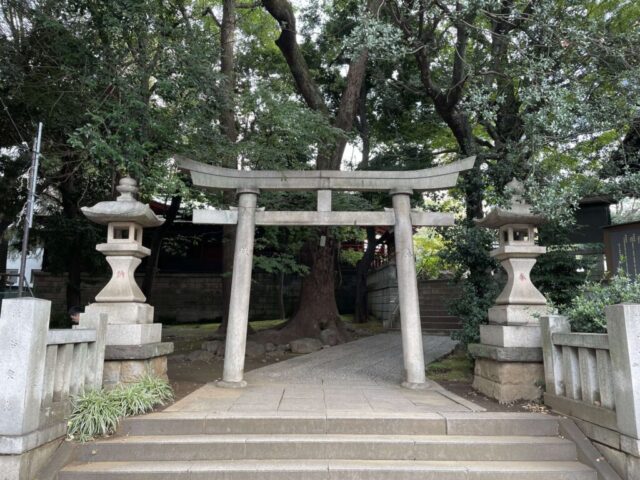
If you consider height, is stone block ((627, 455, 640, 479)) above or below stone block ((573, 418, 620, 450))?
below

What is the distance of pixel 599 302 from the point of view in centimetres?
541

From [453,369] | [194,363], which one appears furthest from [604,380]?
[194,363]

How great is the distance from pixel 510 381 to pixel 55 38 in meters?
8.69

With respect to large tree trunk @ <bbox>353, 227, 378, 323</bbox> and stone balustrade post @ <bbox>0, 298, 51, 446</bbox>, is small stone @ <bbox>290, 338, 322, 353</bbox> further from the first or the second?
large tree trunk @ <bbox>353, 227, 378, 323</bbox>

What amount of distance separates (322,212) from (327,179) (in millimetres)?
580

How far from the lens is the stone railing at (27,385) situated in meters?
4.05

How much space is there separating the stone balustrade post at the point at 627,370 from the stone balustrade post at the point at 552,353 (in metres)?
1.23

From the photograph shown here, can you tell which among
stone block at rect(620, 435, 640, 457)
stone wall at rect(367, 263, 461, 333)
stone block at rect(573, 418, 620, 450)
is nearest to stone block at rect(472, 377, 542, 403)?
stone block at rect(573, 418, 620, 450)

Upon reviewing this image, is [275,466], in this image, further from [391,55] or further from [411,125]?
[411,125]

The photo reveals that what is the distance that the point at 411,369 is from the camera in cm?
712

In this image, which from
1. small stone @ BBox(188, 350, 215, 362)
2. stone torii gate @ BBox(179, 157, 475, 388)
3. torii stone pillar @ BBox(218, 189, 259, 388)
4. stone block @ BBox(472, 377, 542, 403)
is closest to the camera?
stone block @ BBox(472, 377, 542, 403)

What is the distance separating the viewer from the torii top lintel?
25.1ft

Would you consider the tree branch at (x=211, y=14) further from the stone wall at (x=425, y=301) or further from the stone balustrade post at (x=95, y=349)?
the stone wall at (x=425, y=301)

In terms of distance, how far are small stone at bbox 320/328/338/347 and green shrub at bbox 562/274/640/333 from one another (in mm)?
7958
